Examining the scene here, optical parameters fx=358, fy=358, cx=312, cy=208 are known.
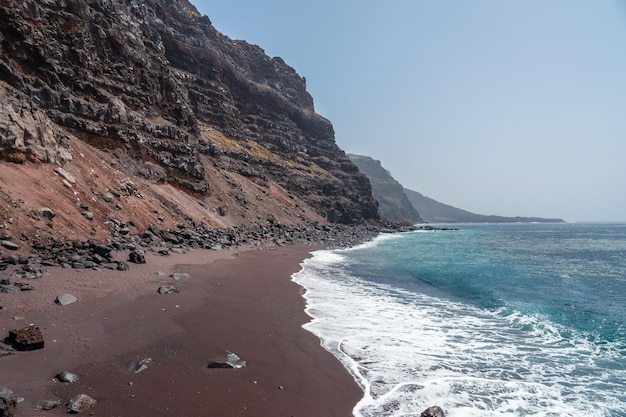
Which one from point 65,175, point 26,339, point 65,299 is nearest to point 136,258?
point 65,299

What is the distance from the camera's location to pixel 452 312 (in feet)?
51.9

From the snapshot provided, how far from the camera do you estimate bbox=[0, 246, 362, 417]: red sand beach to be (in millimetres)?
6418

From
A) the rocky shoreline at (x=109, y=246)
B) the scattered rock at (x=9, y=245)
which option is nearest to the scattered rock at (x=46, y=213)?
the rocky shoreline at (x=109, y=246)

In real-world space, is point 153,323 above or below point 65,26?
below

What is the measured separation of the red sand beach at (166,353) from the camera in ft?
21.1

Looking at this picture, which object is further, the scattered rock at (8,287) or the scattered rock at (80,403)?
the scattered rock at (8,287)

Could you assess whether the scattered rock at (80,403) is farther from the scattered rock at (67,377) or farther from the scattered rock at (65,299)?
the scattered rock at (65,299)

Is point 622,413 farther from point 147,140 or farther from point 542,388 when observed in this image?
point 147,140

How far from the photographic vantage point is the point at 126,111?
3475 cm

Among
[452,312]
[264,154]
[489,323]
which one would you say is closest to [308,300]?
[452,312]

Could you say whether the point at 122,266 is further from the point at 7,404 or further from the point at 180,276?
the point at 7,404

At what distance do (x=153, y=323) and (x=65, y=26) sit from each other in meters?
33.9

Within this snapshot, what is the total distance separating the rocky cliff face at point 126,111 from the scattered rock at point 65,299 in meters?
11.5

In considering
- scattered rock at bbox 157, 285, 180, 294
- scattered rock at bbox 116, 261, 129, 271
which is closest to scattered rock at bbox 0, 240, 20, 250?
scattered rock at bbox 116, 261, 129, 271
